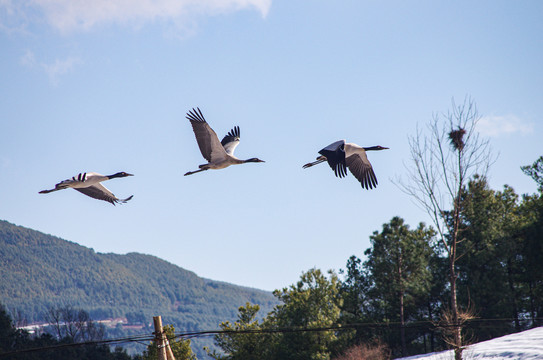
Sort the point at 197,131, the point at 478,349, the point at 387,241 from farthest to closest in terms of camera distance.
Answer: the point at 387,241 → the point at 478,349 → the point at 197,131

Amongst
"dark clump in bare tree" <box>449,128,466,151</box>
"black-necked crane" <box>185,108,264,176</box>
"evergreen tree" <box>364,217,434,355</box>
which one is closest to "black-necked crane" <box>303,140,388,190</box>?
"black-necked crane" <box>185,108,264,176</box>

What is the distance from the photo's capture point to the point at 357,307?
1670 inches

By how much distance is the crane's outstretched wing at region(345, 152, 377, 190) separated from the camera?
14148 millimetres

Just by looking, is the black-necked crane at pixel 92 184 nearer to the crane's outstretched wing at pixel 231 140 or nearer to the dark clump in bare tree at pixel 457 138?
the crane's outstretched wing at pixel 231 140

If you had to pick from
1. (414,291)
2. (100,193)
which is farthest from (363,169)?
(414,291)

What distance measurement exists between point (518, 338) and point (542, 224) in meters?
21.0

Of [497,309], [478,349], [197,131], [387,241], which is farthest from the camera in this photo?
[387,241]

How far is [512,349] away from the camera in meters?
16.2

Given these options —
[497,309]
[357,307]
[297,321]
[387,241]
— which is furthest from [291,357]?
[497,309]

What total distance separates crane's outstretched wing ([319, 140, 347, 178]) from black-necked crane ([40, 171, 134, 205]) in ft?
14.7

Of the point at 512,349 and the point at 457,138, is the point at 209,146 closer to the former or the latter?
the point at 512,349

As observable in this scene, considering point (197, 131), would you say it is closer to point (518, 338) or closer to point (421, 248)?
point (518, 338)

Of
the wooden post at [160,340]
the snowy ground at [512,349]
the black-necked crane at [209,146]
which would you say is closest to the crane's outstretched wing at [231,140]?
the black-necked crane at [209,146]

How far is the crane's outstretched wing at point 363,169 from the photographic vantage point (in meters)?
14.1
